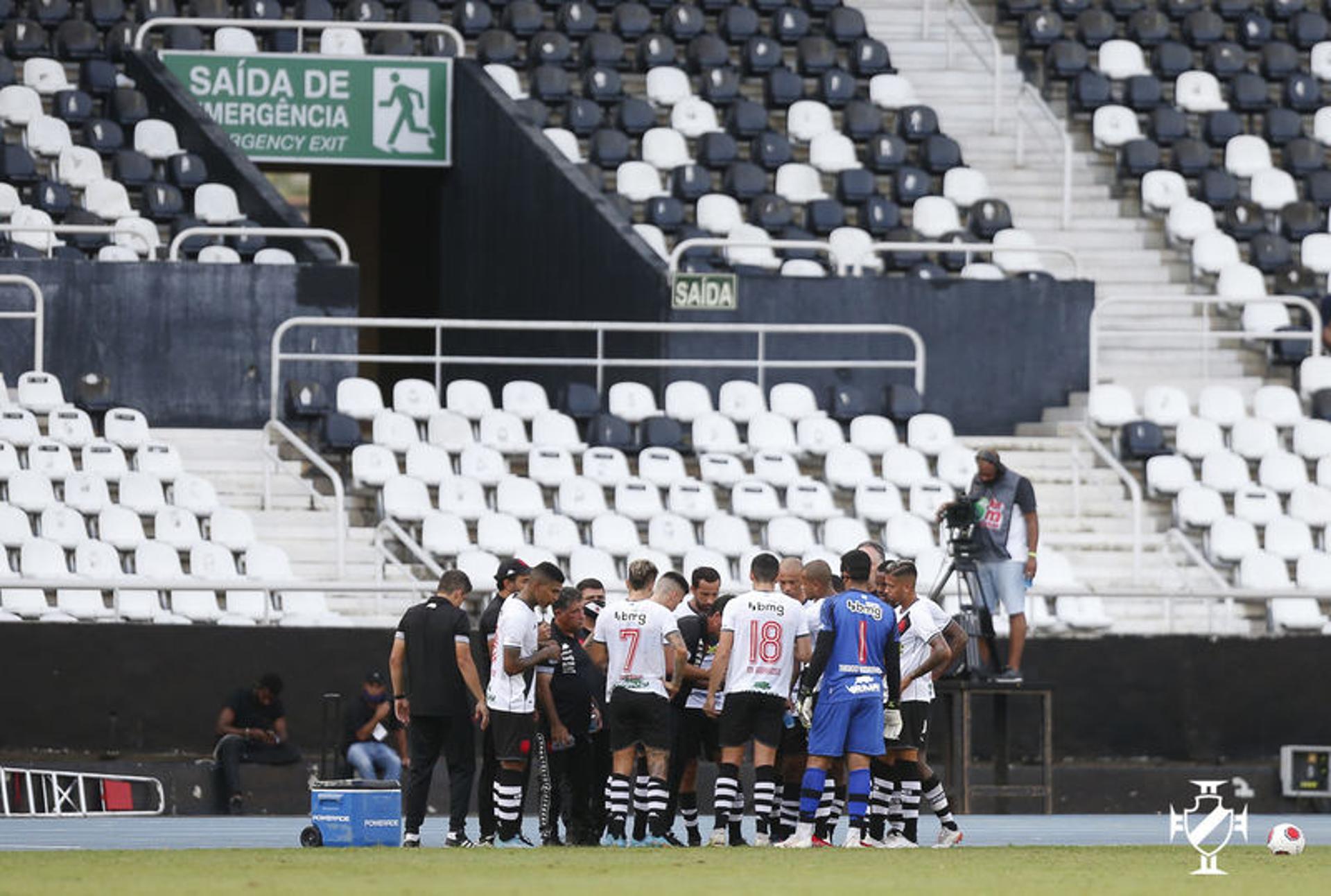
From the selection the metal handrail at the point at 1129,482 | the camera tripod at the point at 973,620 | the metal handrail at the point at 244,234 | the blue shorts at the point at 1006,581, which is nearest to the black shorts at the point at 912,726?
the camera tripod at the point at 973,620

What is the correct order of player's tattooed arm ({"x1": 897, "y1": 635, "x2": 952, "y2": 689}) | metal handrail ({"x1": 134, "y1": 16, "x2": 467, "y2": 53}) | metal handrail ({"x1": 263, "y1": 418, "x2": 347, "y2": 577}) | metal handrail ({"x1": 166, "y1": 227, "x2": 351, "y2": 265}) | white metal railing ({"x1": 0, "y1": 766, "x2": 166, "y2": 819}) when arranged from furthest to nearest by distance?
metal handrail ({"x1": 134, "y1": 16, "x2": 467, "y2": 53}) < metal handrail ({"x1": 166, "y1": 227, "x2": 351, "y2": 265}) < metal handrail ({"x1": 263, "y1": 418, "x2": 347, "y2": 577}) < white metal railing ({"x1": 0, "y1": 766, "x2": 166, "y2": 819}) < player's tattooed arm ({"x1": 897, "y1": 635, "x2": 952, "y2": 689})

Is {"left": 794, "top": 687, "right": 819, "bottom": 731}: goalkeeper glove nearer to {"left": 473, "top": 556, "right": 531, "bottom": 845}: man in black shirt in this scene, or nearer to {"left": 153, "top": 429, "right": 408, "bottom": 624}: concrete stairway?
{"left": 473, "top": 556, "right": 531, "bottom": 845}: man in black shirt

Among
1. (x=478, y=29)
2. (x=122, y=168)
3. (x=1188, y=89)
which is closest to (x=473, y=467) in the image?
(x=122, y=168)

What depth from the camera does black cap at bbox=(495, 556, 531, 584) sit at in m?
18.5

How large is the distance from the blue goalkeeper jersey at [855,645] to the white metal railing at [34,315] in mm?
10181

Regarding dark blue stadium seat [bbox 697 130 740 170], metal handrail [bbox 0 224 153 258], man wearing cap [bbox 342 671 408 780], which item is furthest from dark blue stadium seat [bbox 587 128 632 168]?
man wearing cap [bbox 342 671 408 780]

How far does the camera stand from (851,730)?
1820 centimetres

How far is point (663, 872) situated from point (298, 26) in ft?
52.5

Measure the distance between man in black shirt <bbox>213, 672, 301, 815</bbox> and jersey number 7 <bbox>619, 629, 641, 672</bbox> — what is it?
15.3 feet

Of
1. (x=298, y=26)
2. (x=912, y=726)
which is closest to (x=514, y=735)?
(x=912, y=726)

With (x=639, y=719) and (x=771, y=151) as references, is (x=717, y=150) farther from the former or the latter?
(x=639, y=719)

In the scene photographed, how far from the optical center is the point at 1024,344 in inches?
1116

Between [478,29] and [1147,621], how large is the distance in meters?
10.1

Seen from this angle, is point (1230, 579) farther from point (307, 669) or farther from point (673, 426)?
point (307, 669)
